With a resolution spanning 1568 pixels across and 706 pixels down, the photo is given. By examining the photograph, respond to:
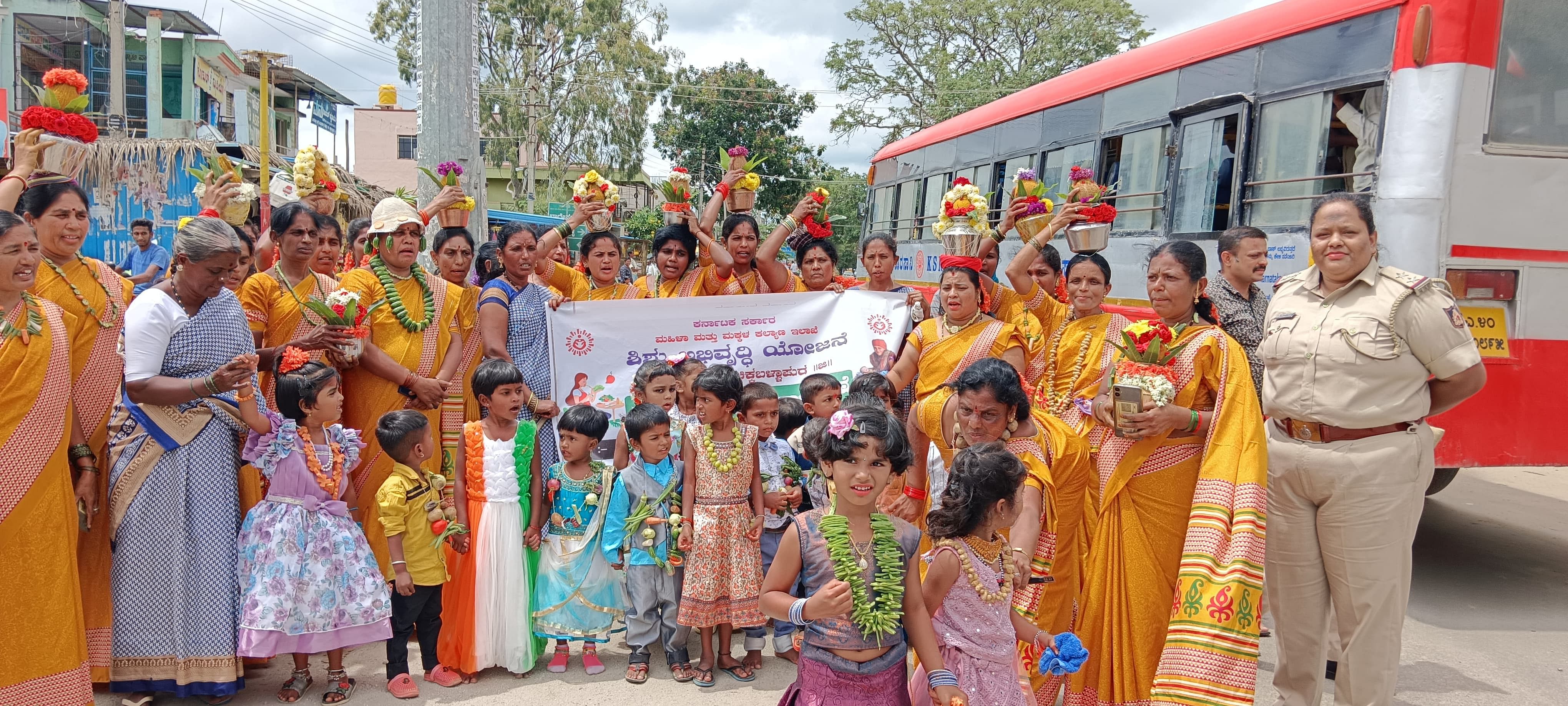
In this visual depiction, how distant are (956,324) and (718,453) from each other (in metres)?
1.19

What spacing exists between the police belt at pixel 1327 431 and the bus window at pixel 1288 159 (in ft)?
9.93

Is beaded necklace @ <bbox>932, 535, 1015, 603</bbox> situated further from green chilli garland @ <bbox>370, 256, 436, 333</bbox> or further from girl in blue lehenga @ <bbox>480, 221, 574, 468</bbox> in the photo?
green chilli garland @ <bbox>370, 256, 436, 333</bbox>

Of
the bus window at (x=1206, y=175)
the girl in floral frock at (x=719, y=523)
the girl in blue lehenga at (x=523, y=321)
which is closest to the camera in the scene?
the girl in floral frock at (x=719, y=523)

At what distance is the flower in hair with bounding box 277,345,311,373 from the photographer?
3619 millimetres

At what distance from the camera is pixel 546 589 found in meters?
4.20

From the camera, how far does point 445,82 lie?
22.2 feet

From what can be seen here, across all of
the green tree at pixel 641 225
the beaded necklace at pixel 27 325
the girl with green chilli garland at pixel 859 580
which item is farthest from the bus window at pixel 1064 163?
the green tree at pixel 641 225

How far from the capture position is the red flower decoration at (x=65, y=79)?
12.5 feet

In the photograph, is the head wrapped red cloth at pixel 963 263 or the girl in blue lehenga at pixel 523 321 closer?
the head wrapped red cloth at pixel 963 263

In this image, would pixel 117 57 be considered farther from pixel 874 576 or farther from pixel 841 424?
pixel 874 576

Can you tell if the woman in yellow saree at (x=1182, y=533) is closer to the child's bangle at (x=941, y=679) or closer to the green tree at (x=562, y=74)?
the child's bangle at (x=941, y=679)

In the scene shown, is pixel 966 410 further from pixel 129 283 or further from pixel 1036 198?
pixel 129 283

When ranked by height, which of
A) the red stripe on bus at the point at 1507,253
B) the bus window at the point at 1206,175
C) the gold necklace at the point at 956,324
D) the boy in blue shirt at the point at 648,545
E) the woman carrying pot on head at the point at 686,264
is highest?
the bus window at the point at 1206,175

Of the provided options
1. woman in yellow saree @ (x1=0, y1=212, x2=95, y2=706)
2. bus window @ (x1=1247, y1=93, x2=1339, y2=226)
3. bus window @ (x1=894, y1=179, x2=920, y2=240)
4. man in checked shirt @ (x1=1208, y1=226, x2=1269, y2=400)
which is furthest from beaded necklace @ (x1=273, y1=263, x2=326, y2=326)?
bus window @ (x1=894, y1=179, x2=920, y2=240)
